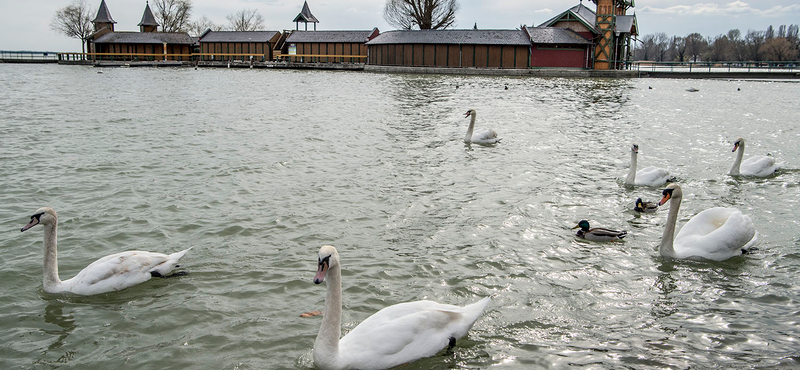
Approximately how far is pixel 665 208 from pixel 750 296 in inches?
136

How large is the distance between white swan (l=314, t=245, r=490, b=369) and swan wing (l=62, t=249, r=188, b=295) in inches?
97.7

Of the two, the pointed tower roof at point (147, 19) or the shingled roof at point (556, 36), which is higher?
the pointed tower roof at point (147, 19)

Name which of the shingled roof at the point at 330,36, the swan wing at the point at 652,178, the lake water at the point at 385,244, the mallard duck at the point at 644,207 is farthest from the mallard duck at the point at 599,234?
the shingled roof at the point at 330,36

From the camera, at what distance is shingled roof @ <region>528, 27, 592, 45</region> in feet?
181

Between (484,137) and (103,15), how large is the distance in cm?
9585

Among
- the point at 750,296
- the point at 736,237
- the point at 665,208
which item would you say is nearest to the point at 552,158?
the point at 665,208

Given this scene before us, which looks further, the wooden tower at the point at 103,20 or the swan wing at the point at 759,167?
the wooden tower at the point at 103,20

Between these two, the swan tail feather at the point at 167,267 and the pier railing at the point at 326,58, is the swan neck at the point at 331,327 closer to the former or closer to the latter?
the swan tail feather at the point at 167,267

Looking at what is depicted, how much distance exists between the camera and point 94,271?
5594 mm

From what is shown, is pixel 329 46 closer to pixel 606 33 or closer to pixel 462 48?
pixel 462 48

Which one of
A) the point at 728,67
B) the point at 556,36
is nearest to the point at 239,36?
the point at 556,36

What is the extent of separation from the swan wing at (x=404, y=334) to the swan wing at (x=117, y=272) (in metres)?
2.57

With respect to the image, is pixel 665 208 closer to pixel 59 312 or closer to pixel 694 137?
pixel 59 312

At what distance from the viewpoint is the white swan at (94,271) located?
18.2 feet
